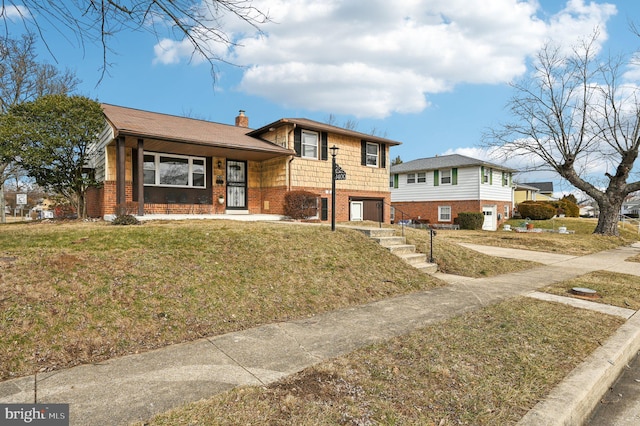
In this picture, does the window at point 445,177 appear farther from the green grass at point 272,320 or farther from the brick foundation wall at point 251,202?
the green grass at point 272,320

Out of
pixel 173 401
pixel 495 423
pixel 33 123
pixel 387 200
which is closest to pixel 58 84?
→ pixel 33 123

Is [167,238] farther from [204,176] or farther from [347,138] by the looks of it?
[347,138]

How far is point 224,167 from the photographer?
1550 cm

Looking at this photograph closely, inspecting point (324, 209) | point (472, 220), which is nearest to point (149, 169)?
point (324, 209)

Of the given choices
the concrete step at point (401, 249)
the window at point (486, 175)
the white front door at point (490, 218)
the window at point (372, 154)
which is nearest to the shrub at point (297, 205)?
the window at point (372, 154)

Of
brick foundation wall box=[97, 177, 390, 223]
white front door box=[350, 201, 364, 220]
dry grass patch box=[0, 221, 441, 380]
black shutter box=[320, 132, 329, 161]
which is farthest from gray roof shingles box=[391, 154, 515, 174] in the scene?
dry grass patch box=[0, 221, 441, 380]

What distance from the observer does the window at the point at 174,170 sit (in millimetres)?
13617

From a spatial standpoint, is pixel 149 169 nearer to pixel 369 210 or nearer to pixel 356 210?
pixel 356 210

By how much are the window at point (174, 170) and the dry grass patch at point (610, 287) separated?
12.9 meters

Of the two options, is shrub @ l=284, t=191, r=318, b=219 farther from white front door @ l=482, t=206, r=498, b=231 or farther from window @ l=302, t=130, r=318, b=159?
white front door @ l=482, t=206, r=498, b=231

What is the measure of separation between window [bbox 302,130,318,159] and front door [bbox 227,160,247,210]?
293 centimetres

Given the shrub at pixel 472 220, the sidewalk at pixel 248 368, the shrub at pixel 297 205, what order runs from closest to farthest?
the sidewalk at pixel 248 368, the shrub at pixel 297 205, the shrub at pixel 472 220

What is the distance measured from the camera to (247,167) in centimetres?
1633

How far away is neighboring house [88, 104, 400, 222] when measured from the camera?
40.9 ft
